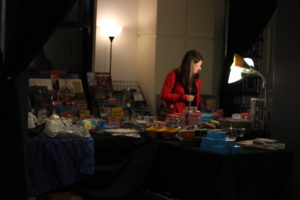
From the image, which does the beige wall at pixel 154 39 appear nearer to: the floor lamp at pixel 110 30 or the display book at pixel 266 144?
the floor lamp at pixel 110 30

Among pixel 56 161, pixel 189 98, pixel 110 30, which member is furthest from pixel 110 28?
pixel 56 161

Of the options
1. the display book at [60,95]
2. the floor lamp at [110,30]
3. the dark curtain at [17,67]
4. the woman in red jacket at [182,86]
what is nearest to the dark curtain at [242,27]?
the floor lamp at [110,30]

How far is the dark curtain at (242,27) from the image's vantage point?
686 cm

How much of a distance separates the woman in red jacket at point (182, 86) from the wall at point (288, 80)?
1.38 meters

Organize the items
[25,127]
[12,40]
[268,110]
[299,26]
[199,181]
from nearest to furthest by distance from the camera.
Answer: [12,40]
[199,181]
[25,127]
[299,26]
[268,110]

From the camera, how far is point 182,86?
17.1 ft

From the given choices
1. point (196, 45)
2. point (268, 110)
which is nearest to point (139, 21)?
point (196, 45)

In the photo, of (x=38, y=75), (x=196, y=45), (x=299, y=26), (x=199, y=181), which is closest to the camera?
(x=199, y=181)

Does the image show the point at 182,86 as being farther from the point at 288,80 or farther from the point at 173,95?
the point at 288,80

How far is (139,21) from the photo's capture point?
738 centimetres

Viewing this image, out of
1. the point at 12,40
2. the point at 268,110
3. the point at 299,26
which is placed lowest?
the point at 268,110

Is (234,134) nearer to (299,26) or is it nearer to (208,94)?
(299,26)

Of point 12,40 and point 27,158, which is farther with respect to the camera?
point 27,158

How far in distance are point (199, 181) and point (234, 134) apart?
0.62 m
